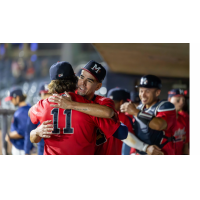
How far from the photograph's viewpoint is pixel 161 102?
2482 millimetres

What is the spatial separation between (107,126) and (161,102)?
1110 mm

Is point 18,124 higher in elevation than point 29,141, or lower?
higher

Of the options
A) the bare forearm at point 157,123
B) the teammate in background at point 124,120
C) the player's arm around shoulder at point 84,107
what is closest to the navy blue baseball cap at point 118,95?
the teammate in background at point 124,120

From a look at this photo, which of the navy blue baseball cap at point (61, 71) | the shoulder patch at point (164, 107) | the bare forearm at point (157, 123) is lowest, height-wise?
the bare forearm at point (157, 123)

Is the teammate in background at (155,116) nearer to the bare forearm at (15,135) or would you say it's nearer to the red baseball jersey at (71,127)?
the red baseball jersey at (71,127)

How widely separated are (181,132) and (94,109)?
227 cm

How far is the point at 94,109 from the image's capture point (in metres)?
1.53

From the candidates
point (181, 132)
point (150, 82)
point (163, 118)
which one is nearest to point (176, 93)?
point (181, 132)

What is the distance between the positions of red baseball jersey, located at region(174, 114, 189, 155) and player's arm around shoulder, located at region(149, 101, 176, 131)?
2.84ft

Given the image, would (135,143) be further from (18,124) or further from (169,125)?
(18,124)

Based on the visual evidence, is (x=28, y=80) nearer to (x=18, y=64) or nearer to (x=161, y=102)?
(x=18, y=64)

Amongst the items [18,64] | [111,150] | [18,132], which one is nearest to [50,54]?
[18,64]

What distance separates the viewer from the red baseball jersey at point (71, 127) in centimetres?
158

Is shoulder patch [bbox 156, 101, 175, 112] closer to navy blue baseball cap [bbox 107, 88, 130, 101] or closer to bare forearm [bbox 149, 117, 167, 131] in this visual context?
bare forearm [bbox 149, 117, 167, 131]
